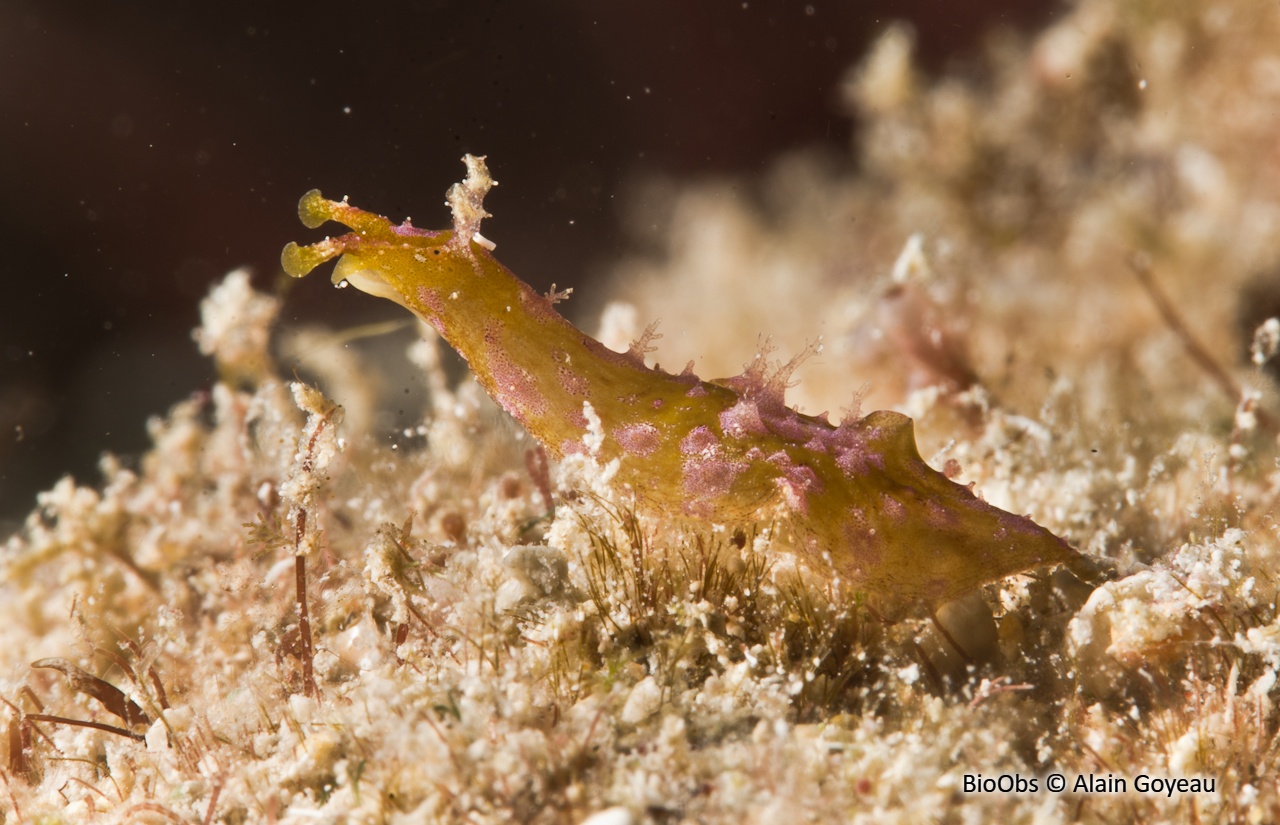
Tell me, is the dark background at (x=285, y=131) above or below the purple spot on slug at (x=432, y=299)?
above

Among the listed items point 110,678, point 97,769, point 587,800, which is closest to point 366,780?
point 587,800

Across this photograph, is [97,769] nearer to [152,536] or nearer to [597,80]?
[152,536]

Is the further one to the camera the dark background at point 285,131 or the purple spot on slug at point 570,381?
the dark background at point 285,131

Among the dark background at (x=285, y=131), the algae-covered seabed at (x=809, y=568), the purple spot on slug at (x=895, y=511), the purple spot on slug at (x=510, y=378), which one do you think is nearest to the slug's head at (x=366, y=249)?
the purple spot on slug at (x=510, y=378)

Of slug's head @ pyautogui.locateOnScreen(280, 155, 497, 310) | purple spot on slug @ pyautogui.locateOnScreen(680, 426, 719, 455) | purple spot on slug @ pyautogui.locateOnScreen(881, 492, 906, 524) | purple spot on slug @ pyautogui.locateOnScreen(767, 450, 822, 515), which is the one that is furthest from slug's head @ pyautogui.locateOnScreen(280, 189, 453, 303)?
purple spot on slug @ pyautogui.locateOnScreen(881, 492, 906, 524)

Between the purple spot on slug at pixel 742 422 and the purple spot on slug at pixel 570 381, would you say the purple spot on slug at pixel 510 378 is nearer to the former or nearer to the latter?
the purple spot on slug at pixel 570 381

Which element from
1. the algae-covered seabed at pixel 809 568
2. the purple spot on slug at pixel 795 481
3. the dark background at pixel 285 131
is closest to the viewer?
the algae-covered seabed at pixel 809 568

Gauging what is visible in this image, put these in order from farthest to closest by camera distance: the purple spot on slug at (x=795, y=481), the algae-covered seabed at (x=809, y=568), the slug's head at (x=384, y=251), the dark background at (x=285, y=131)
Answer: the dark background at (x=285, y=131) < the slug's head at (x=384, y=251) < the purple spot on slug at (x=795, y=481) < the algae-covered seabed at (x=809, y=568)
